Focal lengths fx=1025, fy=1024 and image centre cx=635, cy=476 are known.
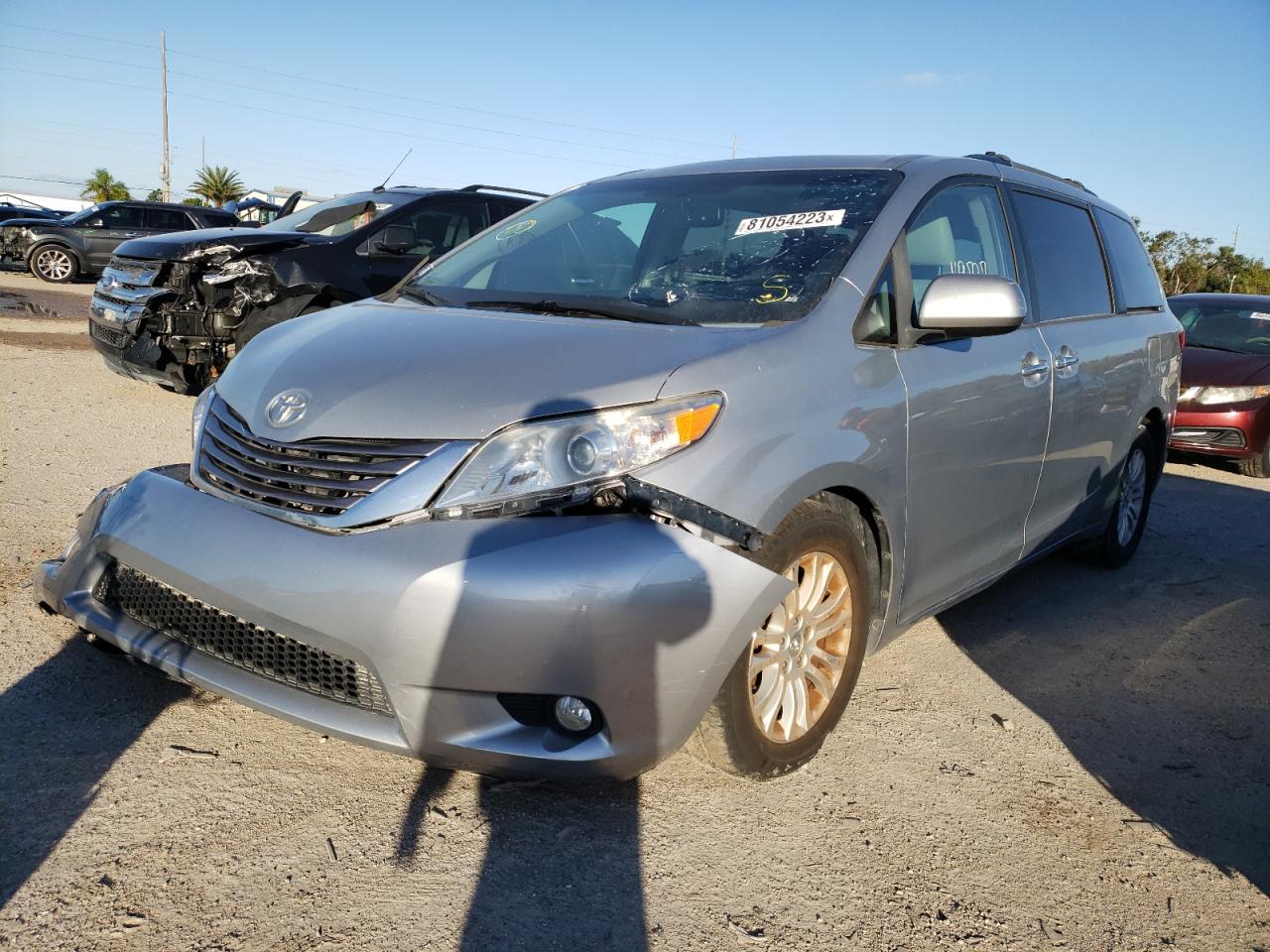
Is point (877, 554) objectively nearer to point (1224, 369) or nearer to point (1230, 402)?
point (1230, 402)

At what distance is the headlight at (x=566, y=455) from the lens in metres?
2.30

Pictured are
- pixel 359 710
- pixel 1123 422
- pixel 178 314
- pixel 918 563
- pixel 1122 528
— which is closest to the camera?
pixel 359 710

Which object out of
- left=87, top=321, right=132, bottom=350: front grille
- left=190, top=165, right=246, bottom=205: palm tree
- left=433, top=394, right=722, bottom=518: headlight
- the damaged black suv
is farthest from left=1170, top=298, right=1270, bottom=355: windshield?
left=190, top=165, right=246, bottom=205: palm tree

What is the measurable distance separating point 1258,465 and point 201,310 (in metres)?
8.45

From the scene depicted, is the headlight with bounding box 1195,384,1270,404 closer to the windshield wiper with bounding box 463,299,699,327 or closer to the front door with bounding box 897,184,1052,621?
the front door with bounding box 897,184,1052,621

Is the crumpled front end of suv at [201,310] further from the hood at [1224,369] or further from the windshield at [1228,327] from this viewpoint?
the windshield at [1228,327]

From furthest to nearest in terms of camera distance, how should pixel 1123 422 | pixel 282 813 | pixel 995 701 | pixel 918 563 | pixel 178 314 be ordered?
pixel 178 314
pixel 1123 422
pixel 995 701
pixel 918 563
pixel 282 813

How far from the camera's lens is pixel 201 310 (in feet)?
23.0

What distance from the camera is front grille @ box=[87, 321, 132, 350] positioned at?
7.21 meters

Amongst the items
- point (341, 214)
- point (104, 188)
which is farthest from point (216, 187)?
point (341, 214)

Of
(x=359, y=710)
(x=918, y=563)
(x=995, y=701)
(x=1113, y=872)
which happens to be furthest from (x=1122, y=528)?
(x=359, y=710)

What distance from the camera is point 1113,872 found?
2.57 metres

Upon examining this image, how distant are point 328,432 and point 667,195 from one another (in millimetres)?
1755

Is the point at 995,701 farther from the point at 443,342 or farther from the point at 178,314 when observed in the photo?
the point at 178,314
